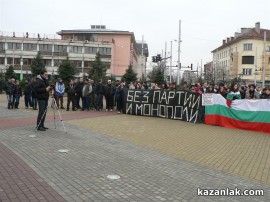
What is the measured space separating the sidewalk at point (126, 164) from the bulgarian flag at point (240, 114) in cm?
162

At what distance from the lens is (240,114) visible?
16094 mm

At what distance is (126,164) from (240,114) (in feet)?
30.5

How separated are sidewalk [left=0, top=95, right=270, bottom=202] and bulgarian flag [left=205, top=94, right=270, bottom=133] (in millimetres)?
1621

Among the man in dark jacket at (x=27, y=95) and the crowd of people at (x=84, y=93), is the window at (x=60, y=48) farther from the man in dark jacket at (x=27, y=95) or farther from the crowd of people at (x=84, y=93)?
the man in dark jacket at (x=27, y=95)

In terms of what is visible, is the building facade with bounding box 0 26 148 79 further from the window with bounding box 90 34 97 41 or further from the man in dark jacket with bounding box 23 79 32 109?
the man in dark jacket with bounding box 23 79 32 109

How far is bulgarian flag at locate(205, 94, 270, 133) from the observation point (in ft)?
50.3

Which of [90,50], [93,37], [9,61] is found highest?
[93,37]

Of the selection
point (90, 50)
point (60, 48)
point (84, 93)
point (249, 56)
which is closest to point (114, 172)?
point (84, 93)

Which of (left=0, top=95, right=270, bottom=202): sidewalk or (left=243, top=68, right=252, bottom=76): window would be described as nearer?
(left=0, top=95, right=270, bottom=202): sidewalk

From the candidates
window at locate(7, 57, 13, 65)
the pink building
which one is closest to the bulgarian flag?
the pink building

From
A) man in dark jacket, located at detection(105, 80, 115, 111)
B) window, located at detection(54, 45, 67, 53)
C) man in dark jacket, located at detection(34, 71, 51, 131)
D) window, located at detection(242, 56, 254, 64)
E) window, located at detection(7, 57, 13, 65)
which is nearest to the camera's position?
man in dark jacket, located at detection(34, 71, 51, 131)

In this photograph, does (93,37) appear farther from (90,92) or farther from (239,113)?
(239,113)

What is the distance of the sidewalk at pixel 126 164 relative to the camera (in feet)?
20.1

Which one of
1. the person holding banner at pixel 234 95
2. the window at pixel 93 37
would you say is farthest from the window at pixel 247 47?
the person holding banner at pixel 234 95
